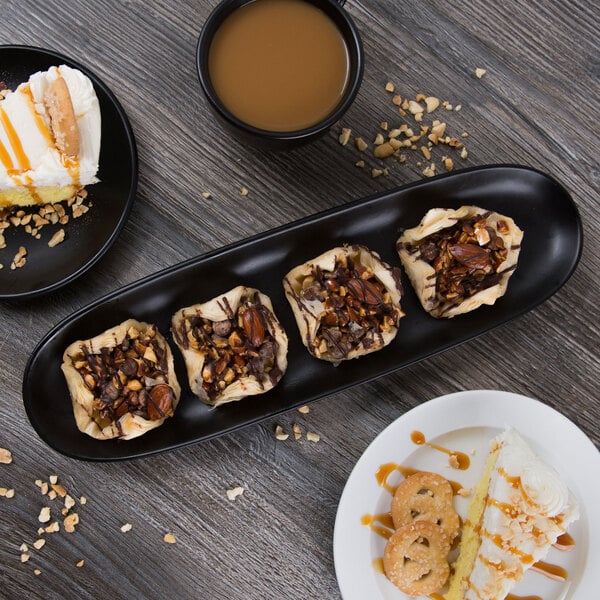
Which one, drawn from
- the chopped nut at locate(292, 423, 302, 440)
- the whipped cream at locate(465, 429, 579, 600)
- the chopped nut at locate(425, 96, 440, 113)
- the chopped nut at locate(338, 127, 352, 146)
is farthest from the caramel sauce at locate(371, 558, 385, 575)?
the chopped nut at locate(425, 96, 440, 113)

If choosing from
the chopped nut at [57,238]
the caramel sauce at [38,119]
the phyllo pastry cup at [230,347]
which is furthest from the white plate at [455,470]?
the caramel sauce at [38,119]

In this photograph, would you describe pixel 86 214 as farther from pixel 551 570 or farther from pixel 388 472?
pixel 551 570

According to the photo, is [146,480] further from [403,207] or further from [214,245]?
[403,207]

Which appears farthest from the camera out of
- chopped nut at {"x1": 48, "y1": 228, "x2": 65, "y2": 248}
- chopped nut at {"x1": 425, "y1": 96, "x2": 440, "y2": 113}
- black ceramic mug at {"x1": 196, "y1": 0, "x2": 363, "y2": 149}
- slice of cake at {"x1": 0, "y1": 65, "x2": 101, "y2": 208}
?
chopped nut at {"x1": 425, "y1": 96, "x2": 440, "y2": 113}

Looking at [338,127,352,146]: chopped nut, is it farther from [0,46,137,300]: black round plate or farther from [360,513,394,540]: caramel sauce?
[360,513,394,540]: caramel sauce

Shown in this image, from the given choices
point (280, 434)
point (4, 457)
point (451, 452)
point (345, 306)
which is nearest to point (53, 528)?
point (4, 457)

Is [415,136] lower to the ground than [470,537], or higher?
higher
